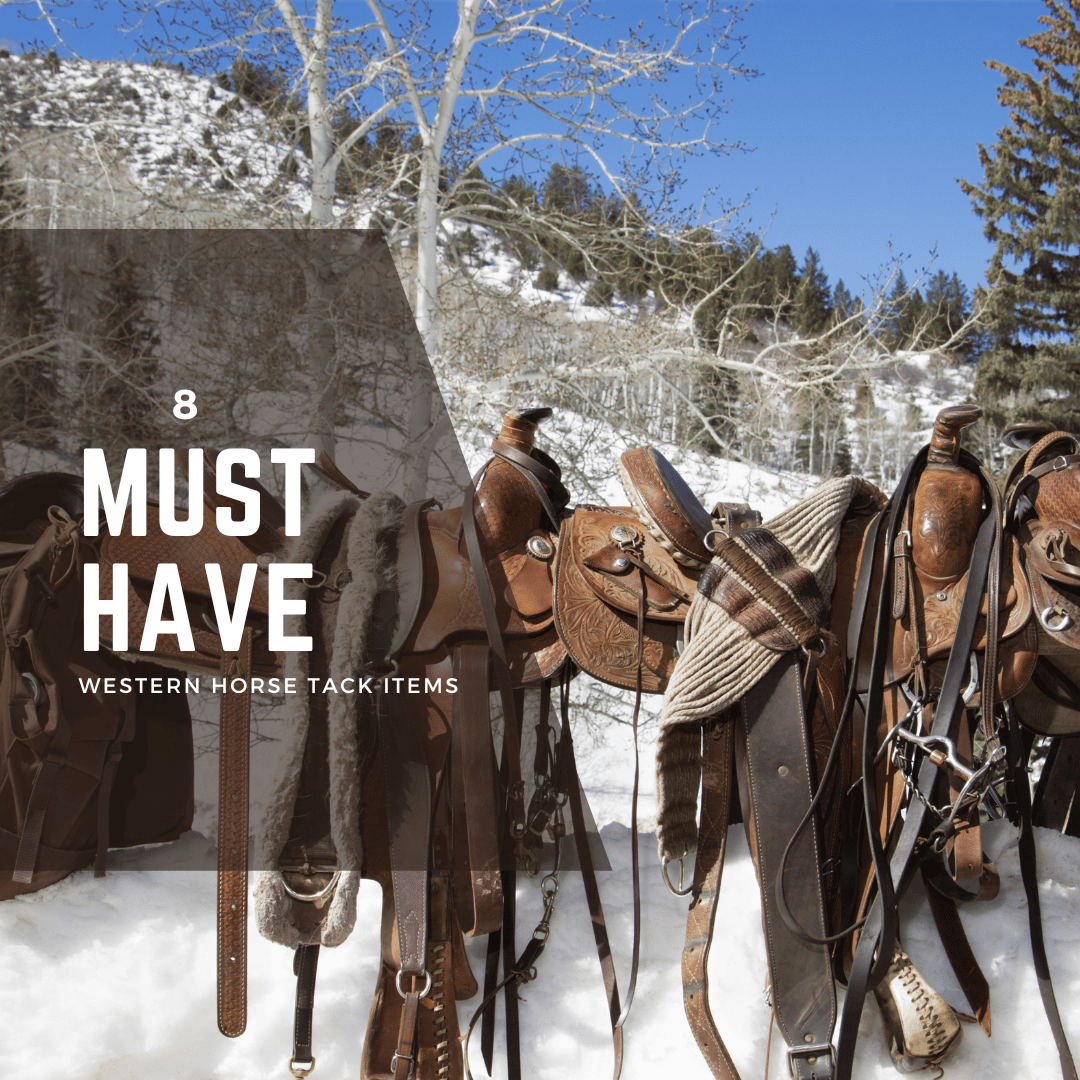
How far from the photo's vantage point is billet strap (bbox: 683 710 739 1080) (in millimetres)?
1312

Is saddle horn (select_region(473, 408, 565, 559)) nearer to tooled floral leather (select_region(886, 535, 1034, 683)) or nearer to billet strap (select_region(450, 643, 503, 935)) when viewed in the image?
billet strap (select_region(450, 643, 503, 935))

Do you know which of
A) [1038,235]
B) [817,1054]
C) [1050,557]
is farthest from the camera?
[1038,235]

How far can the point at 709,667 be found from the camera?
129 centimetres

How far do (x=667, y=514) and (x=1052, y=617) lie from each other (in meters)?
0.73

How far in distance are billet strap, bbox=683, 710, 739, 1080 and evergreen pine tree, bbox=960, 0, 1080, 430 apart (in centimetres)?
819

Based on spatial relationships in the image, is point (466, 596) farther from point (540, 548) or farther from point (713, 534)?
point (713, 534)

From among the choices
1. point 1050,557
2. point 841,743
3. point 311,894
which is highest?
point 1050,557

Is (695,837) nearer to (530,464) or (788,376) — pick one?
(530,464)

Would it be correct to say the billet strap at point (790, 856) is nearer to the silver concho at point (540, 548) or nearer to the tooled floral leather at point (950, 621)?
the tooled floral leather at point (950, 621)

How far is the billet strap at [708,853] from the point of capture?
1312 mm

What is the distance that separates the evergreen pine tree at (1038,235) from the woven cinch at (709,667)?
→ 25.9 feet

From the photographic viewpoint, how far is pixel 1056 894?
1475mm

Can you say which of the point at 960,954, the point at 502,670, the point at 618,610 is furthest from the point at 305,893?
the point at 960,954

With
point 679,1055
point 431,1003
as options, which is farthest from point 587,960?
point 431,1003
